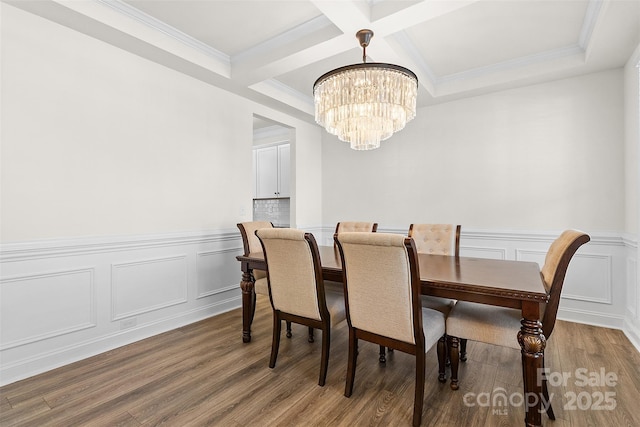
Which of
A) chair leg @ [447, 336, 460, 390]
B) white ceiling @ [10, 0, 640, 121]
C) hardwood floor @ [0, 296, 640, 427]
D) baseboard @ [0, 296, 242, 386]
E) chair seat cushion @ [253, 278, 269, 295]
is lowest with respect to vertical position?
hardwood floor @ [0, 296, 640, 427]

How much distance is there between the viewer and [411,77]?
7.13 feet

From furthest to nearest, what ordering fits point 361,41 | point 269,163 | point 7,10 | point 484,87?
1. point 269,163
2. point 484,87
3. point 361,41
4. point 7,10

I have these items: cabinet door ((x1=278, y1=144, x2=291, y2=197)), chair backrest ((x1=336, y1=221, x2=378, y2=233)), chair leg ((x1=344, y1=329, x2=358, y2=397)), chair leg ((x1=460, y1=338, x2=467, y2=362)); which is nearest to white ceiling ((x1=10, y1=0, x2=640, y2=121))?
chair backrest ((x1=336, y1=221, x2=378, y2=233))

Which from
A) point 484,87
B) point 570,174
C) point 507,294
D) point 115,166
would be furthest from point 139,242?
point 570,174

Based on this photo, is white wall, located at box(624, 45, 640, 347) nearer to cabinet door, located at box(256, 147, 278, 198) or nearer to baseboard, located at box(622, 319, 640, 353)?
baseboard, located at box(622, 319, 640, 353)

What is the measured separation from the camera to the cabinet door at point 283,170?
17.9ft

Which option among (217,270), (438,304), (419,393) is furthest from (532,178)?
(217,270)

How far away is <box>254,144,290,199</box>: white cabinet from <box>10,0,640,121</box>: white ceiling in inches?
82.0

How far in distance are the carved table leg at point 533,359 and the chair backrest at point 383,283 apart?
0.48 metres

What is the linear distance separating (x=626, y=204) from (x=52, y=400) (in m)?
4.62

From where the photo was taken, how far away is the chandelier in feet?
6.78

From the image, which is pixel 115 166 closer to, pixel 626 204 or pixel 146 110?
pixel 146 110

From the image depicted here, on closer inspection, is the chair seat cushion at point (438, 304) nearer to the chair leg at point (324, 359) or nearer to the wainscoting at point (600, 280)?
the chair leg at point (324, 359)

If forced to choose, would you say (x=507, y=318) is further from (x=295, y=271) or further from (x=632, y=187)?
(x=632, y=187)
